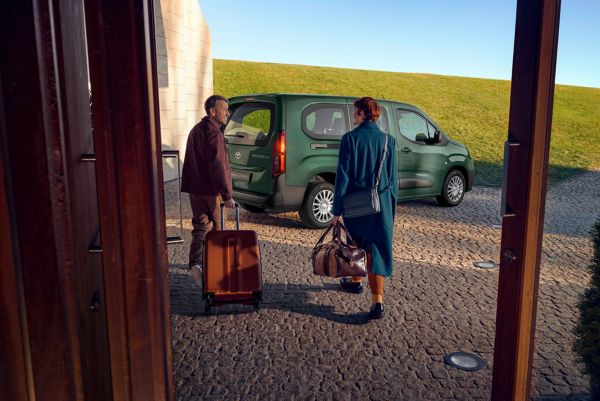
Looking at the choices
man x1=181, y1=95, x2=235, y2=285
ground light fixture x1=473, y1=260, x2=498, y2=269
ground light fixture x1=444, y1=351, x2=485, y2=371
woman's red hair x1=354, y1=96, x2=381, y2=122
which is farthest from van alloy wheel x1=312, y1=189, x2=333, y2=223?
ground light fixture x1=444, y1=351, x2=485, y2=371

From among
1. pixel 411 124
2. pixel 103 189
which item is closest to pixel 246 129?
pixel 411 124

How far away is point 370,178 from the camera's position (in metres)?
4.12

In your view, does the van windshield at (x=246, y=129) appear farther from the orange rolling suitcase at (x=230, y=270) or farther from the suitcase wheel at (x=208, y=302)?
the suitcase wheel at (x=208, y=302)

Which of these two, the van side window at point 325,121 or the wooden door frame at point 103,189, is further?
the van side window at point 325,121

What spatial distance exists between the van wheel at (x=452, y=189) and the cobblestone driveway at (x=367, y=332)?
2.63 m

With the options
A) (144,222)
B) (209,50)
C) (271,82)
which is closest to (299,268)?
(144,222)

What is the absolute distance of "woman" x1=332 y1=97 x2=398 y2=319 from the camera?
161 inches

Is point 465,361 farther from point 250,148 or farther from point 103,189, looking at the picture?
point 250,148

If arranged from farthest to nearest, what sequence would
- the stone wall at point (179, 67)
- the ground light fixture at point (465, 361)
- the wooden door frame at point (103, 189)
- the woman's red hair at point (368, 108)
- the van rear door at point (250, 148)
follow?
the stone wall at point (179, 67)
the van rear door at point (250, 148)
the woman's red hair at point (368, 108)
the ground light fixture at point (465, 361)
the wooden door frame at point (103, 189)

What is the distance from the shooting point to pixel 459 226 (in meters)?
8.09

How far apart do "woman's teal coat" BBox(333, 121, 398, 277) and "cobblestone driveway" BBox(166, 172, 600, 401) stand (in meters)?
0.63

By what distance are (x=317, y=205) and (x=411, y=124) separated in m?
2.42

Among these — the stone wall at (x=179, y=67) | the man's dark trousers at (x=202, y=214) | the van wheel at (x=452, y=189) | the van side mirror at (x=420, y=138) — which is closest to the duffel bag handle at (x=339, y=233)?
the man's dark trousers at (x=202, y=214)

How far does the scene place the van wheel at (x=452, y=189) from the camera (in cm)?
939
